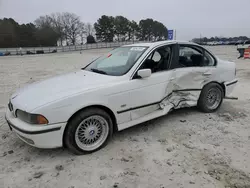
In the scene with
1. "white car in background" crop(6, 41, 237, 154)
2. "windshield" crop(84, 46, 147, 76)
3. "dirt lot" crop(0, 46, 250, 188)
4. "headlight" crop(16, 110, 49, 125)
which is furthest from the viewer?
"windshield" crop(84, 46, 147, 76)

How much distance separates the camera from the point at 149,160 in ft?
9.37

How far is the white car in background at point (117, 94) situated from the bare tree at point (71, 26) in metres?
78.0

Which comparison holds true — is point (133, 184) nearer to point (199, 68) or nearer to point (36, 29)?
point (199, 68)

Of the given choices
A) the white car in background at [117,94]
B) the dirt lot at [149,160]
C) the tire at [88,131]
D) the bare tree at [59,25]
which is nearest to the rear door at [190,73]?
the white car in background at [117,94]

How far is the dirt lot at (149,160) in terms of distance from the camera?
2.46m

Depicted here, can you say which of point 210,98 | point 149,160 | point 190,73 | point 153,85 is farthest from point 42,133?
point 210,98

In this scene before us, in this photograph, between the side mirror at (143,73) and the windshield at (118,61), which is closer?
the side mirror at (143,73)

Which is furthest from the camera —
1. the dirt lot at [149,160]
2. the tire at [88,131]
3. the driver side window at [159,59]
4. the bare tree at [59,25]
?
the bare tree at [59,25]

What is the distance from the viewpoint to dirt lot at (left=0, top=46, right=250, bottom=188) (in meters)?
2.46

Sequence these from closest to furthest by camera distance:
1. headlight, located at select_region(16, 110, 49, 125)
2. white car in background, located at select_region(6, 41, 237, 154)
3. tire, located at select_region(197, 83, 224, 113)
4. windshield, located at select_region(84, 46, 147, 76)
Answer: headlight, located at select_region(16, 110, 49, 125), white car in background, located at select_region(6, 41, 237, 154), windshield, located at select_region(84, 46, 147, 76), tire, located at select_region(197, 83, 224, 113)

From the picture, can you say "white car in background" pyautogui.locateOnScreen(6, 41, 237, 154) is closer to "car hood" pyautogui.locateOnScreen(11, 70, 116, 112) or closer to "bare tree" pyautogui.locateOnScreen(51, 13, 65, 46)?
"car hood" pyautogui.locateOnScreen(11, 70, 116, 112)

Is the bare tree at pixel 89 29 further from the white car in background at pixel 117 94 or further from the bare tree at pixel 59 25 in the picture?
the white car in background at pixel 117 94

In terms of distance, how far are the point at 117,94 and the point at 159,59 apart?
1.30 metres

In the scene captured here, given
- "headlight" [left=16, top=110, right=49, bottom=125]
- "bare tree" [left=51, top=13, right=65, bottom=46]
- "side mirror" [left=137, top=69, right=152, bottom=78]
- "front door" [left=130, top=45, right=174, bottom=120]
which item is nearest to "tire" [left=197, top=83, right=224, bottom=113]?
"front door" [left=130, top=45, right=174, bottom=120]
